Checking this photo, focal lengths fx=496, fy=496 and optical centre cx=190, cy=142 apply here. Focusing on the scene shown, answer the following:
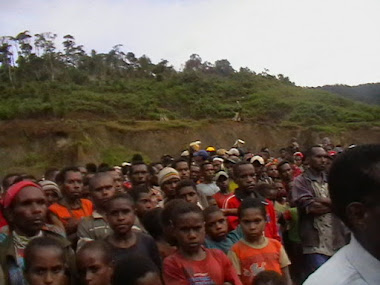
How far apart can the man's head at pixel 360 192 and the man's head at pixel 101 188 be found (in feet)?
9.96

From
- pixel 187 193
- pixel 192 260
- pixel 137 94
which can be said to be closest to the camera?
pixel 192 260

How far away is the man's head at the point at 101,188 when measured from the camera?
4.38m

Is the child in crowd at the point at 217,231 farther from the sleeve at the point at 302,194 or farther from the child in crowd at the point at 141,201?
the sleeve at the point at 302,194

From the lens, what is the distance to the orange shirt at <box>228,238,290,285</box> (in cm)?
390

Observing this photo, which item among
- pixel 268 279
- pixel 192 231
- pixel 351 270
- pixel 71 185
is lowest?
pixel 268 279

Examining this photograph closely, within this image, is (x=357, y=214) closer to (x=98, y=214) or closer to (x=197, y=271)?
(x=197, y=271)

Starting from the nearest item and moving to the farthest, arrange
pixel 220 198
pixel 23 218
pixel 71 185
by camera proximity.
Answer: pixel 23 218 → pixel 71 185 → pixel 220 198

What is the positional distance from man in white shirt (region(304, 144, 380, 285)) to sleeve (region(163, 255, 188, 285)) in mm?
1994

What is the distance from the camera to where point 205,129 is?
28219 mm

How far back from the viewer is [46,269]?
2.76m

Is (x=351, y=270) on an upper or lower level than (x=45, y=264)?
upper

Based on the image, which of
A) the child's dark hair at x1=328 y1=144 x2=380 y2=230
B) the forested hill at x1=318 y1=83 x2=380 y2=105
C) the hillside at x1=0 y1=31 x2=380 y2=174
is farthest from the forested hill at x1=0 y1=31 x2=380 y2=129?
the child's dark hair at x1=328 y1=144 x2=380 y2=230

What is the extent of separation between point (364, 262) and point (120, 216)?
2.42m

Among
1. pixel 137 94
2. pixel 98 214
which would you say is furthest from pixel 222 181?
pixel 137 94
